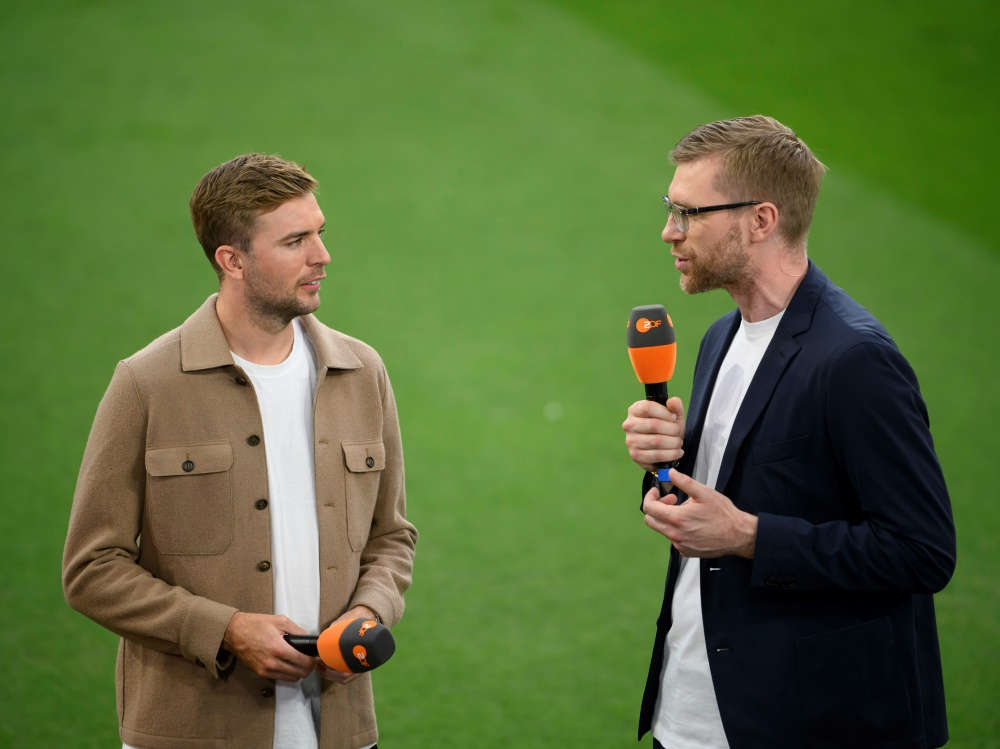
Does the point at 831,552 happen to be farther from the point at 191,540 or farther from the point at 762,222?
the point at 191,540

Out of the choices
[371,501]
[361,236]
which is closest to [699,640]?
[371,501]

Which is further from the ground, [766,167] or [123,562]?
[766,167]

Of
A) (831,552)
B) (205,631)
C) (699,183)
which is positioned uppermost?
(699,183)

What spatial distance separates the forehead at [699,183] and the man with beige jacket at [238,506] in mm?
762

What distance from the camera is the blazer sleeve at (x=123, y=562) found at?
2.02 metres

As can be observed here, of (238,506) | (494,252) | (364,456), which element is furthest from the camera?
(494,252)

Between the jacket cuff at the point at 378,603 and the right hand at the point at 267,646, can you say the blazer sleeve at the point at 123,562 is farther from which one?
the jacket cuff at the point at 378,603

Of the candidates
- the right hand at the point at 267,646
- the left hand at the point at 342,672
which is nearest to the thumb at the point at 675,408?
the left hand at the point at 342,672

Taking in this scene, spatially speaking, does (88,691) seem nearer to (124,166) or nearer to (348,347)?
(348,347)

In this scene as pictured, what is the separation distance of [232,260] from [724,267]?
3.32ft

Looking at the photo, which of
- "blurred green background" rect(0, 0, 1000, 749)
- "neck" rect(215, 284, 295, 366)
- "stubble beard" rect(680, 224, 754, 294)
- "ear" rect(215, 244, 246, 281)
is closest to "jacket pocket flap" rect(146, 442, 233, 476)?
"neck" rect(215, 284, 295, 366)

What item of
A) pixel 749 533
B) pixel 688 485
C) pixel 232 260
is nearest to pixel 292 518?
pixel 232 260

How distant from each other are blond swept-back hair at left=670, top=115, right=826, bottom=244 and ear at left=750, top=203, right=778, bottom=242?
0.06 ft

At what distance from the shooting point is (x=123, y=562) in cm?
205
